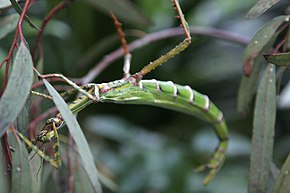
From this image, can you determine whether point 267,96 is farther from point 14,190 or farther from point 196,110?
point 14,190

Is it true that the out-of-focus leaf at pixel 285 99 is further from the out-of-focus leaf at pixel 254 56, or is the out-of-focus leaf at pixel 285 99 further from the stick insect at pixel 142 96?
the out-of-focus leaf at pixel 254 56

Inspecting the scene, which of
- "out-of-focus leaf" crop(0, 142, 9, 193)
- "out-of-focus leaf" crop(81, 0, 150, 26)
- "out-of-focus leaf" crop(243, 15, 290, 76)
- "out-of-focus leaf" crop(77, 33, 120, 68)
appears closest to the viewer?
"out-of-focus leaf" crop(0, 142, 9, 193)

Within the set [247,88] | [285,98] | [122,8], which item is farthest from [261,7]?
[285,98]

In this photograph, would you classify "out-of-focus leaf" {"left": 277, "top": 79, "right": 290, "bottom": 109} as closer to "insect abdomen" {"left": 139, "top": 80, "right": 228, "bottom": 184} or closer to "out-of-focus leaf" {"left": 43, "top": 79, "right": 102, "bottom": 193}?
"insect abdomen" {"left": 139, "top": 80, "right": 228, "bottom": 184}

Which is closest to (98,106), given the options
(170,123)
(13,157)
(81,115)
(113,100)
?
(81,115)

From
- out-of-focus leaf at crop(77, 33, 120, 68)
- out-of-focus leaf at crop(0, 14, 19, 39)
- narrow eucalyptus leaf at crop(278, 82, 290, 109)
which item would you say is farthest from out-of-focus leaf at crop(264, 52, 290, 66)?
narrow eucalyptus leaf at crop(278, 82, 290, 109)

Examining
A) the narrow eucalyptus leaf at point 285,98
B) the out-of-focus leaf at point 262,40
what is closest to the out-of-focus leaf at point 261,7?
the out-of-focus leaf at point 262,40

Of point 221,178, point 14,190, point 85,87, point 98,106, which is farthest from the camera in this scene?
point 98,106
